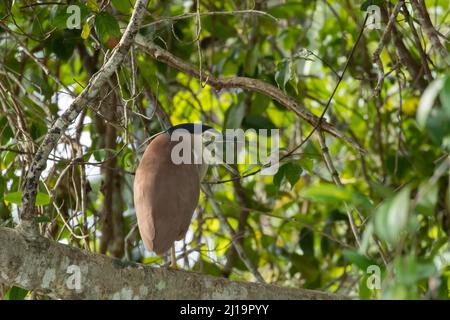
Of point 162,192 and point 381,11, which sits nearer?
point 162,192

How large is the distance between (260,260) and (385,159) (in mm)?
791

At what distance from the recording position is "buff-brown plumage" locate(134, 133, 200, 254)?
223 cm

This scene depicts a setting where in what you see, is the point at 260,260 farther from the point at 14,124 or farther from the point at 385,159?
the point at 14,124

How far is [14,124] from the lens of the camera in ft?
8.33

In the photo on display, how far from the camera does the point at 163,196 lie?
88.1 inches

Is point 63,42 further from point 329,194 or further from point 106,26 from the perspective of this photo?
point 329,194

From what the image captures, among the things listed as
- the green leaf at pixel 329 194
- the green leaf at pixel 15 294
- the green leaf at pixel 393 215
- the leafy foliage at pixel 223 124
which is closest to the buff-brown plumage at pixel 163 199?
the leafy foliage at pixel 223 124

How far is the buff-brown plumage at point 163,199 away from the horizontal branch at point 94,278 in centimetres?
33

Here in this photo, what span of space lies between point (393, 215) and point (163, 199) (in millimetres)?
1308

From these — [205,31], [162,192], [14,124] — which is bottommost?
[162,192]

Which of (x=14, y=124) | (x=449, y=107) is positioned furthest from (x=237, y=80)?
(x=449, y=107)

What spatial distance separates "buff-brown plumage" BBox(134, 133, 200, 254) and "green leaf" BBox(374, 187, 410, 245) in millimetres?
1255

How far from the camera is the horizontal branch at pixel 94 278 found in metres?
1.69
